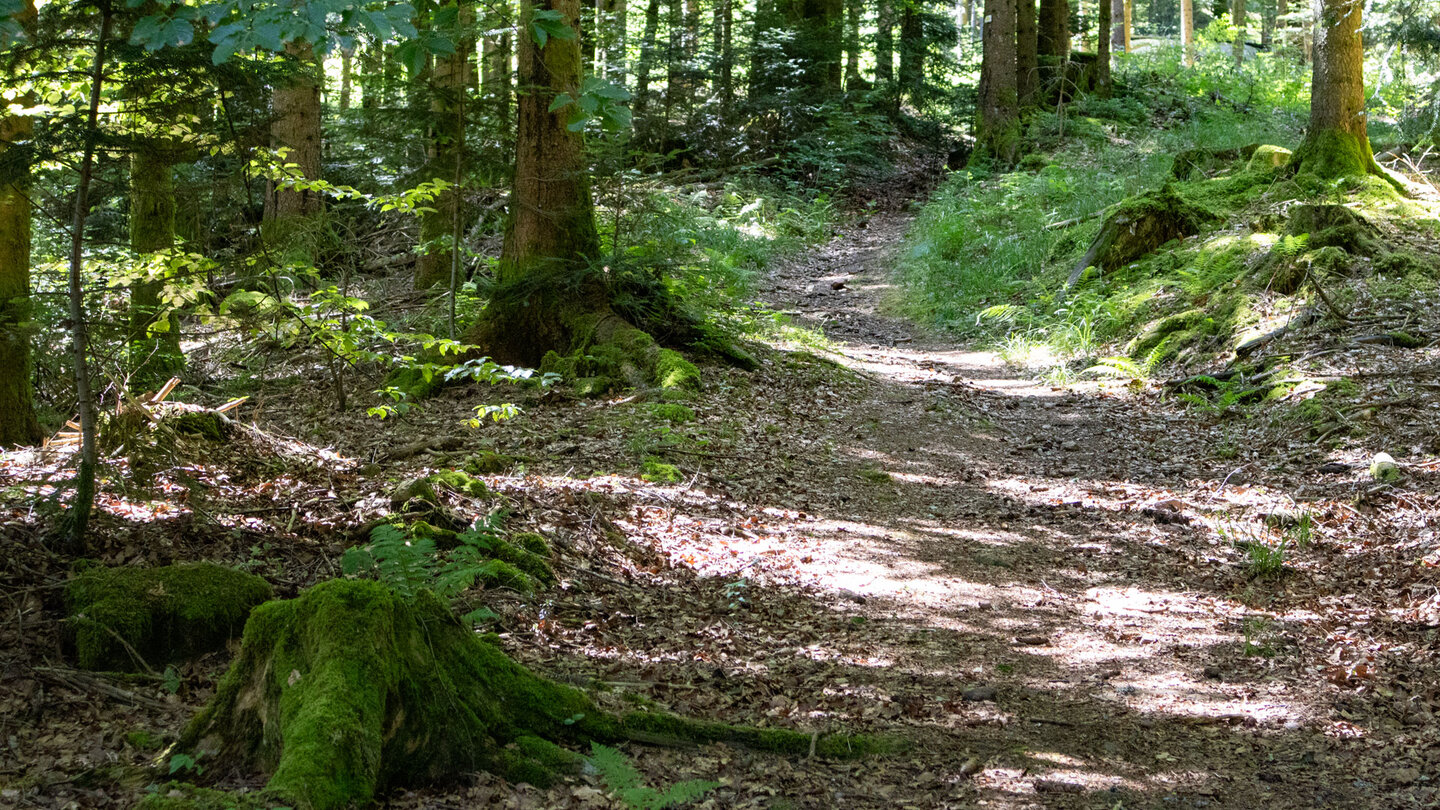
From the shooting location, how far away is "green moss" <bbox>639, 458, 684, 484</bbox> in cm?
694

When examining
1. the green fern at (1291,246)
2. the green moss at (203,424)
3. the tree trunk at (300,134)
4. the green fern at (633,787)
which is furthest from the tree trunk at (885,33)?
the green fern at (633,787)

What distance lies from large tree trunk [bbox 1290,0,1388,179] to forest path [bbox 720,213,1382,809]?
4.60 metres

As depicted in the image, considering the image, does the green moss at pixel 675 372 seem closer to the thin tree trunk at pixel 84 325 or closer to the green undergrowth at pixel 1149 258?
the green undergrowth at pixel 1149 258

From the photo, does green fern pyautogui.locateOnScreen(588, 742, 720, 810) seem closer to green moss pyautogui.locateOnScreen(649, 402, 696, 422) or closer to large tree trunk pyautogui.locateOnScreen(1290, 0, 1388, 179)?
green moss pyautogui.locateOnScreen(649, 402, 696, 422)

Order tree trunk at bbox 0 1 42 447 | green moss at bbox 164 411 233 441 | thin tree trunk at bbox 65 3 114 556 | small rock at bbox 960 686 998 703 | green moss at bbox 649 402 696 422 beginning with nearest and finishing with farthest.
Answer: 1. thin tree trunk at bbox 65 3 114 556
2. small rock at bbox 960 686 998 703
3. tree trunk at bbox 0 1 42 447
4. green moss at bbox 164 411 233 441
5. green moss at bbox 649 402 696 422

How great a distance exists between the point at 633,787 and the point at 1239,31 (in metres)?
32.2

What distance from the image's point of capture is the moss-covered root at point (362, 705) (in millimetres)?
2871

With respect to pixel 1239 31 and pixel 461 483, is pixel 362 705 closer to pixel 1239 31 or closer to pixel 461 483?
pixel 461 483

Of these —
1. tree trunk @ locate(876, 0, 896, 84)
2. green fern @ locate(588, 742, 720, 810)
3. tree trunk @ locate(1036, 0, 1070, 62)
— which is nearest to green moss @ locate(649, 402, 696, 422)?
green fern @ locate(588, 742, 720, 810)

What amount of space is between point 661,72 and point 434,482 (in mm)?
18093

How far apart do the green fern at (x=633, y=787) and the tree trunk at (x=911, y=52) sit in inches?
946

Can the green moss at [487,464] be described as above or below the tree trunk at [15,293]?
below

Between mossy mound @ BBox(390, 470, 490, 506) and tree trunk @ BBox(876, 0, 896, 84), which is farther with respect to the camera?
tree trunk @ BBox(876, 0, 896, 84)

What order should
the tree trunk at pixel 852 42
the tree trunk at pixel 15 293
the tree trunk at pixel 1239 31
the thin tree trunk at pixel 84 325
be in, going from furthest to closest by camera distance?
1. the tree trunk at pixel 1239 31
2. the tree trunk at pixel 852 42
3. the tree trunk at pixel 15 293
4. the thin tree trunk at pixel 84 325
